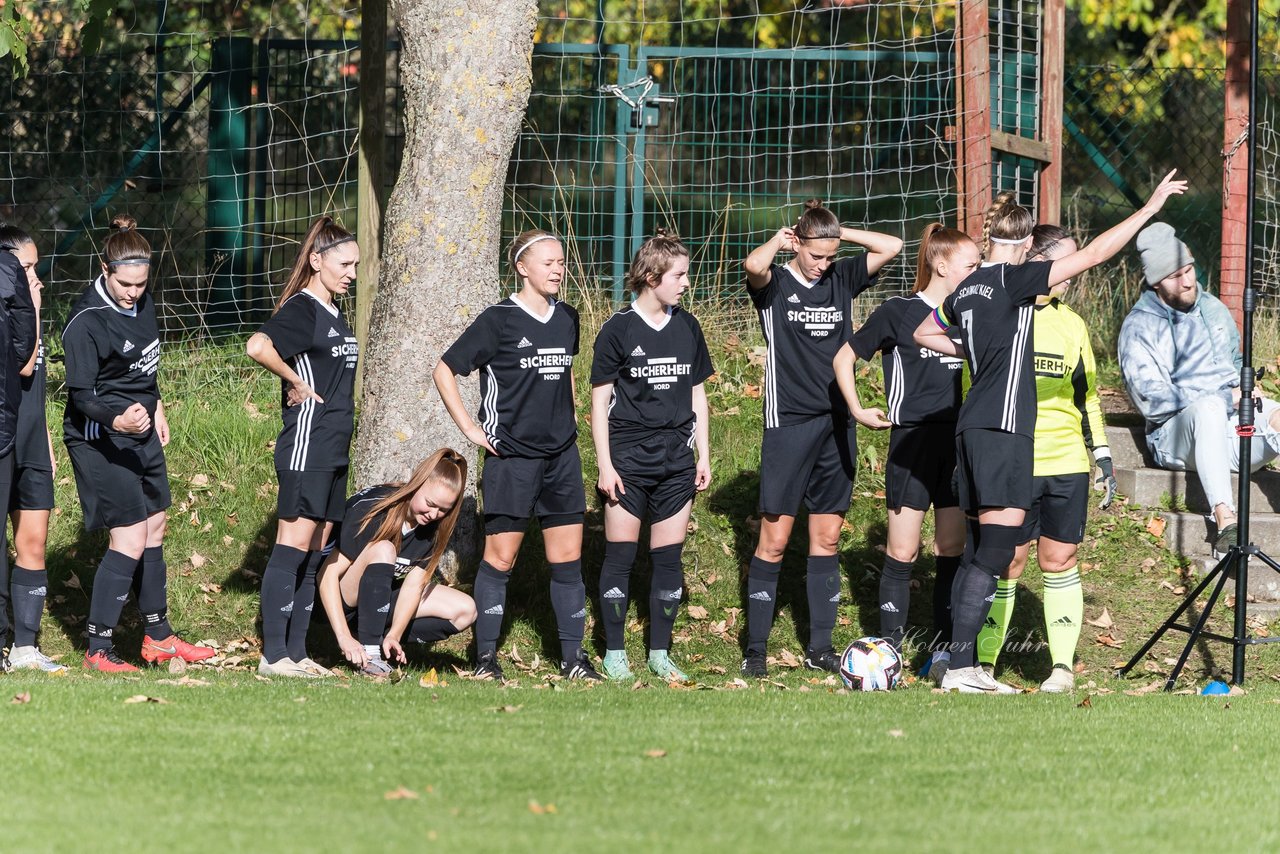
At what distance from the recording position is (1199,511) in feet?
30.5

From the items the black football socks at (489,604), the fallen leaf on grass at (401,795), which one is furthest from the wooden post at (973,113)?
the fallen leaf on grass at (401,795)

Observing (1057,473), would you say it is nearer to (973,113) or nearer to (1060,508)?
(1060,508)

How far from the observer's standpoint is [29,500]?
7.31 meters

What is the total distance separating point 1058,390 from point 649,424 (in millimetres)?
1862

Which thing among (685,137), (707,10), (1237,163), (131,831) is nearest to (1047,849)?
(131,831)

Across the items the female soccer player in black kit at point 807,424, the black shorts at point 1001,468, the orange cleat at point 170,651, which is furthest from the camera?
the orange cleat at point 170,651

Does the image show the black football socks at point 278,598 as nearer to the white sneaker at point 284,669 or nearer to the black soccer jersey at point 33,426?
the white sneaker at point 284,669

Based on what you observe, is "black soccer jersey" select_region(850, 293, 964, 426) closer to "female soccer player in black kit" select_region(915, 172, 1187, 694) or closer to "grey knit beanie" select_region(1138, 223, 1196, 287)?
"female soccer player in black kit" select_region(915, 172, 1187, 694)

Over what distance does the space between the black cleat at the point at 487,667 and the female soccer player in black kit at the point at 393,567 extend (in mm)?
354

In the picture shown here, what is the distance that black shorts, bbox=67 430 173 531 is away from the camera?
7297 mm

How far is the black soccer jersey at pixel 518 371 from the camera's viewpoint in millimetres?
6992

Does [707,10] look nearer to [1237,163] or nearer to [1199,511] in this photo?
[1237,163]

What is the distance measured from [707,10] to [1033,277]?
12.4 meters

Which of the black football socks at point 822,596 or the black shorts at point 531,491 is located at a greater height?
the black shorts at point 531,491
